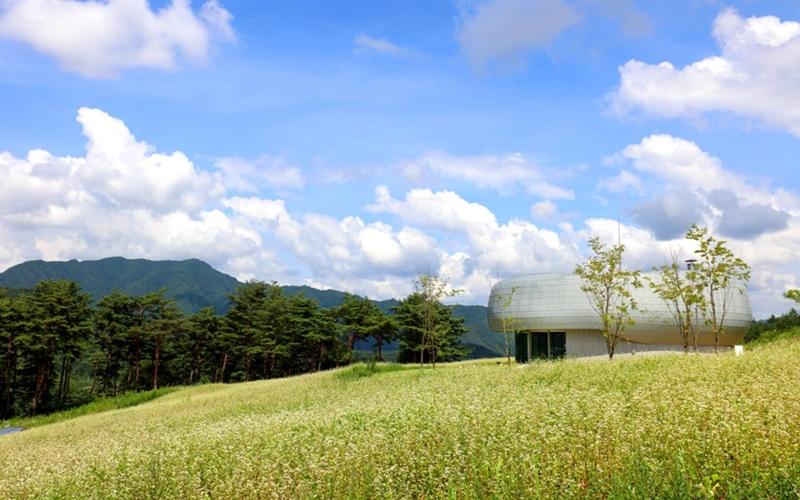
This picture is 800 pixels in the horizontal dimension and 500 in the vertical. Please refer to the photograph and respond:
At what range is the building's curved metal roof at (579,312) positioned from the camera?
160 ft

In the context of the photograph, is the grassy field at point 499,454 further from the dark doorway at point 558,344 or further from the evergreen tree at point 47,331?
the evergreen tree at point 47,331

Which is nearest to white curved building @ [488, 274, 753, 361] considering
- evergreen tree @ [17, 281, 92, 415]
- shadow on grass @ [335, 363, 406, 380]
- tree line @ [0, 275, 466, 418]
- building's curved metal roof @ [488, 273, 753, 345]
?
building's curved metal roof @ [488, 273, 753, 345]

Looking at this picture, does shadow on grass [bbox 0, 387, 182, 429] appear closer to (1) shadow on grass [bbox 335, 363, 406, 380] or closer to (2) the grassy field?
(1) shadow on grass [bbox 335, 363, 406, 380]

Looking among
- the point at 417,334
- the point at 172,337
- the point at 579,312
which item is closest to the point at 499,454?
the point at 579,312

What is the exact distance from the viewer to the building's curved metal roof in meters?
48.9

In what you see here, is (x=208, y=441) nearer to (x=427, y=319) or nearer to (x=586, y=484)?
(x=586, y=484)

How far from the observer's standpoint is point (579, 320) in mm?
50438

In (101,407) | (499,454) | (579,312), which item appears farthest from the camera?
(579,312)

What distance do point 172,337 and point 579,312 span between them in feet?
162

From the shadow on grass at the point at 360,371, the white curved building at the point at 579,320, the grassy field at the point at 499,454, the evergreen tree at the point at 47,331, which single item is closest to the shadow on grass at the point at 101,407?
the evergreen tree at the point at 47,331

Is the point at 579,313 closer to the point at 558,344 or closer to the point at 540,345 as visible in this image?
the point at 558,344

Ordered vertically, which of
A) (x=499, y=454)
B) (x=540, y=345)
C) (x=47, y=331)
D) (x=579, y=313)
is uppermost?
(x=579, y=313)

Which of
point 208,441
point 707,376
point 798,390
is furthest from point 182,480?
point 707,376

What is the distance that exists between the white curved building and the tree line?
9633mm
